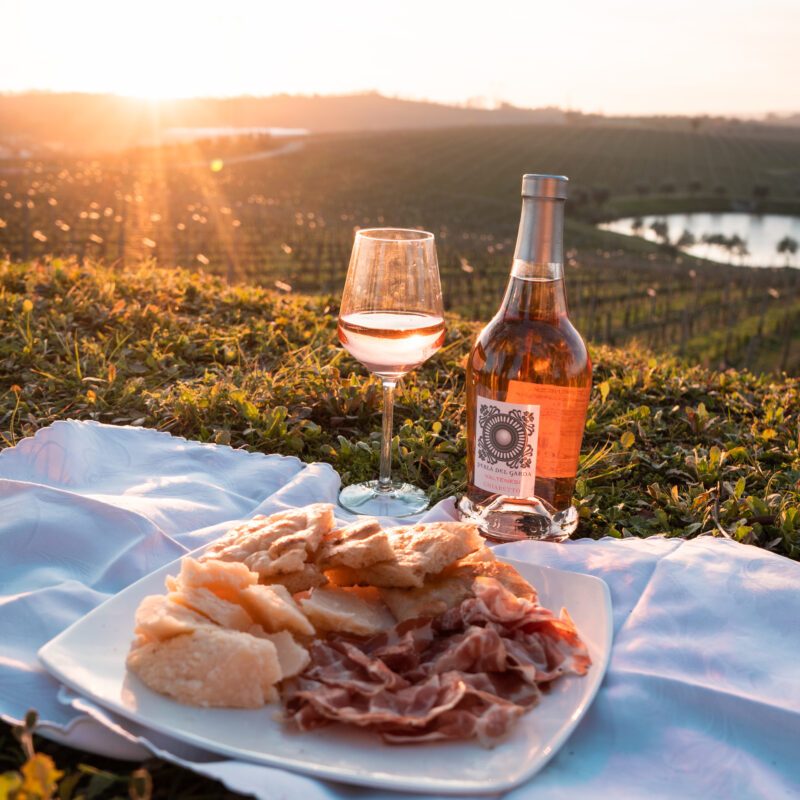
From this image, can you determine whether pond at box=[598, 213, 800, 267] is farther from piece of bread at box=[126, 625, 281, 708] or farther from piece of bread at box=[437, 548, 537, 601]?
piece of bread at box=[126, 625, 281, 708]

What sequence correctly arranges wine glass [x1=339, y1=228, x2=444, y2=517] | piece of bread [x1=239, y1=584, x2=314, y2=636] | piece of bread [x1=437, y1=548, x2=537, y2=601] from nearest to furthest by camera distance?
piece of bread [x1=239, y1=584, x2=314, y2=636] < piece of bread [x1=437, y1=548, x2=537, y2=601] < wine glass [x1=339, y1=228, x2=444, y2=517]

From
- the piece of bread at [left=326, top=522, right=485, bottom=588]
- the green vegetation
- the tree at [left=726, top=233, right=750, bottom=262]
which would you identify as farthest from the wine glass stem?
the tree at [left=726, top=233, right=750, bottom=262]

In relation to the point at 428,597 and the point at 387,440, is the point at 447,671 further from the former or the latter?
the point at 387,440

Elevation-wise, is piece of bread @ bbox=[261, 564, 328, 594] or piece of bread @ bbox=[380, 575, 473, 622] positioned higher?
piece of bread @ bbox=[261, 564, 328, 594]

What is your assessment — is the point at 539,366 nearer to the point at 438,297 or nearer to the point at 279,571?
the point at 438,297

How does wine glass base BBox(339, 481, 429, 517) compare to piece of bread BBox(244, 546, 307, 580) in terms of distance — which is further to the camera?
wine glass base BBox(339, 481, 429, 517)

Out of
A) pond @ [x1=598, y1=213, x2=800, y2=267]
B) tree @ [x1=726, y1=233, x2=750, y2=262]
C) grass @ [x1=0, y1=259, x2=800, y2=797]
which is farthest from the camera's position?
pond @ [x1=598, y1=213, x2=800, y2=267]

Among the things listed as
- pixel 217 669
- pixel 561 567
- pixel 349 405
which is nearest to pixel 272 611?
pixel 217 669
